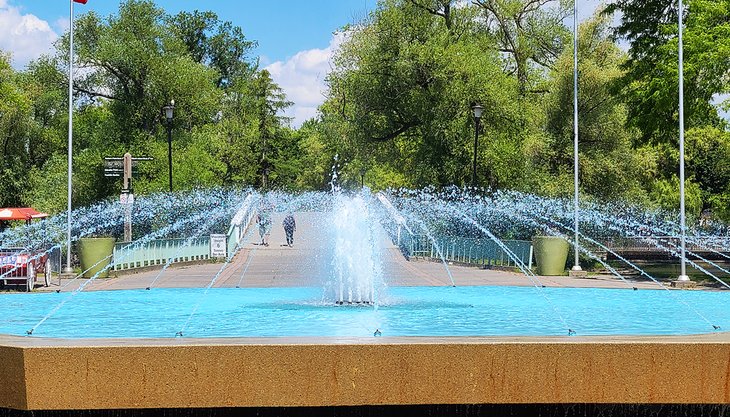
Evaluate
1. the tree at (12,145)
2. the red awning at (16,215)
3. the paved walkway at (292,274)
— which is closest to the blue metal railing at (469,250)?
the paved walkway at (292,274)

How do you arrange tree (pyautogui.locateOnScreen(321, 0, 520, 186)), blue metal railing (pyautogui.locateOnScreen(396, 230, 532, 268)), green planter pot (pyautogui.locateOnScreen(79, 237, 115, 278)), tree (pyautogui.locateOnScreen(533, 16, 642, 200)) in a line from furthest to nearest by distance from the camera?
tree (pyautogui.locateOnScreen(321, 0, 520, 186)) → tree (pyautogui.locateOnScreen(533, 16, 642, 200)) → blue metal railing (pyautogui.locateOnScreen(396, 230, 532, 268)) → green planter pot (pyautogui.locateOnScreen(79, 237, 115, 278))

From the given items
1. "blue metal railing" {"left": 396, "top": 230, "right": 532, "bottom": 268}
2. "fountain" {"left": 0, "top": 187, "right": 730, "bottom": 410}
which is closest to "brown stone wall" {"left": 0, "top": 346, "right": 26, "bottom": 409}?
"fountain" {"left": 0, "top": 187, "right": 730, "bottom": 410}

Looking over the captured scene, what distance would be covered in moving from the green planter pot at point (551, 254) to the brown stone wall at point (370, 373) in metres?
22.3

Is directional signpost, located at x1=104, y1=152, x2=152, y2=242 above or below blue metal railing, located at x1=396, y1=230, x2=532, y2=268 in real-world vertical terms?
above

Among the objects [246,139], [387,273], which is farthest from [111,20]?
[246,139]

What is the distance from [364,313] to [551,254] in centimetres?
1661

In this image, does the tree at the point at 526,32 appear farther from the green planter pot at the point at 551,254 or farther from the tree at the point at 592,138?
the green planter pot at the point at 551,254

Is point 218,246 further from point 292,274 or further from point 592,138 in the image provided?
point 592,138

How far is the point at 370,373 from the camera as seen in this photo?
23.2 feet

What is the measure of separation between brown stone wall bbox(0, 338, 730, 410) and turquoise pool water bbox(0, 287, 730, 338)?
8.18ft

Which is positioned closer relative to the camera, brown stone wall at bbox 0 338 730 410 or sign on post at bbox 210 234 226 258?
brown stone wall at bbox 0 338 730 410

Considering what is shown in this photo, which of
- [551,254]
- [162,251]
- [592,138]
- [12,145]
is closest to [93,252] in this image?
[162,251]

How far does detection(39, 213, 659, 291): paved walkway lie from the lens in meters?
24.1

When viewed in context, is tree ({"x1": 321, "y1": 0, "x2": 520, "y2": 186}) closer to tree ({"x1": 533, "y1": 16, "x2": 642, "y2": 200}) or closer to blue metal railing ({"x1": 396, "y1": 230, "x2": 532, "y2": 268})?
tree ({"x1": 533, "y1": 16, "x2": 642, "y2": 200})
